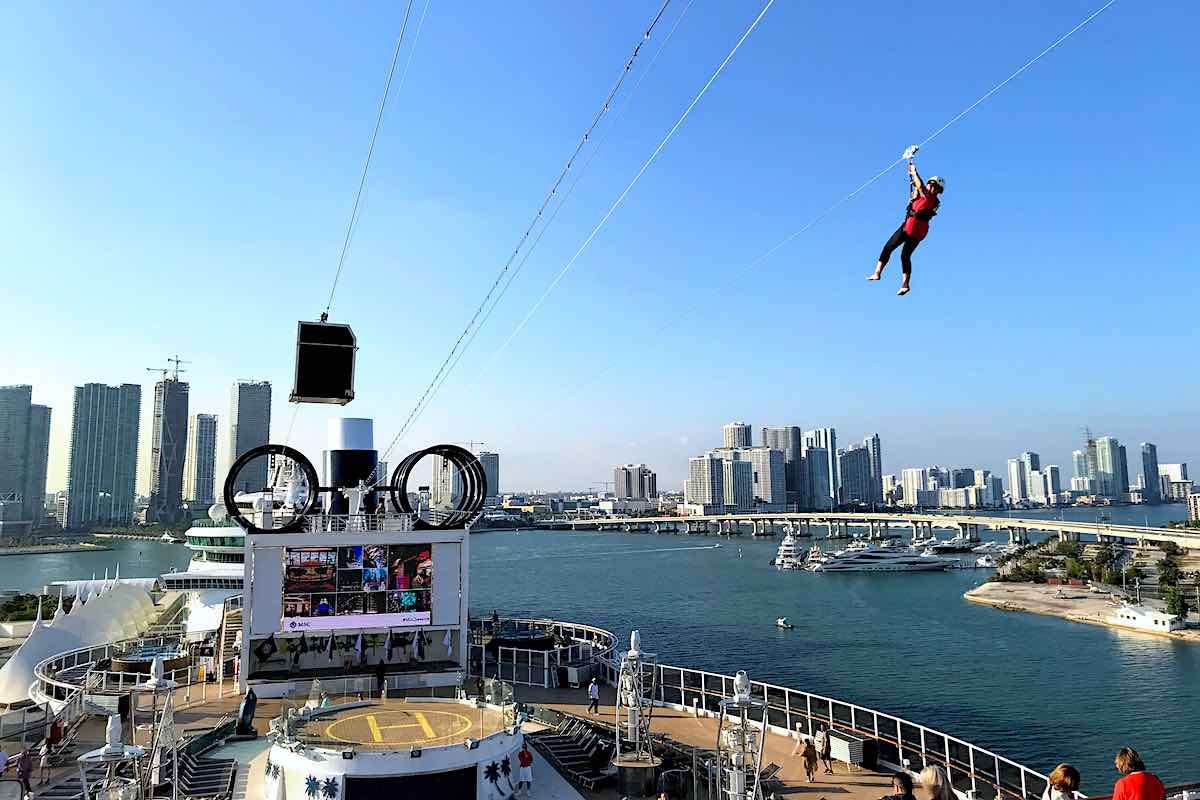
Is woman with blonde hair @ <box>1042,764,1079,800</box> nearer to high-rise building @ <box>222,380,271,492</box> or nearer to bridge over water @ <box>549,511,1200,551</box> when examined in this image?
bridge over water @ <box>549,511,1200,551</box>

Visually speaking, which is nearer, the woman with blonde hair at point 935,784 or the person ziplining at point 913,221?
the woman with blonde hair at point 935,784

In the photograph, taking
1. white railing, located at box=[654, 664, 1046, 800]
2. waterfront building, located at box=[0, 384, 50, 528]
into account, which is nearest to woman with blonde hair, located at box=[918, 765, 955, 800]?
white railing, located at box=[654, 664, 1046, 800]

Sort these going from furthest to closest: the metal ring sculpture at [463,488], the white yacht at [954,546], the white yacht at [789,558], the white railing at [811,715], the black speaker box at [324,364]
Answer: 1. the white yacht at [954,546]
2. the white yacht at [789,558]
3. the metal ring sculpture at [463,488]
4. the black speaker box at [324,364]
5. the white railing at [811,715]

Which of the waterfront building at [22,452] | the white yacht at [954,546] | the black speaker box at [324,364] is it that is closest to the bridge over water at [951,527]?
the white yacht at [954,546]

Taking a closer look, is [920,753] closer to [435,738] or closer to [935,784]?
[435,738]

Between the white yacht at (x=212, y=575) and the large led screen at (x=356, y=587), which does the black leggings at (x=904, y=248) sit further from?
the white yacht at (x=212, y=575)

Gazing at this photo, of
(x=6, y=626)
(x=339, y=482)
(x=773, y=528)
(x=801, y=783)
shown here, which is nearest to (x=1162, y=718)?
(x=801, y=783)

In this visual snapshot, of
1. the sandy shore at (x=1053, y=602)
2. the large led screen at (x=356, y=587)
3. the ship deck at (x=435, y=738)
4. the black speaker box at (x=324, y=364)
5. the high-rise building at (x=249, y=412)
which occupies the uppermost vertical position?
the high-rise building at (x=249, y=412)
